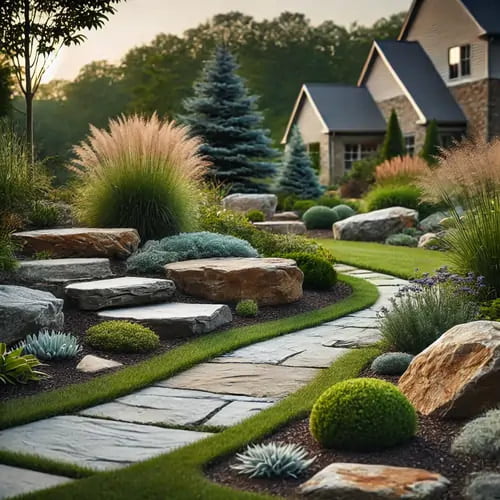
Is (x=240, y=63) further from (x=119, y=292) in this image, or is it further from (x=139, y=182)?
(x=119, y=292)

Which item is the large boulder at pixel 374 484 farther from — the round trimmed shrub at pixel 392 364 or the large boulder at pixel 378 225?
the large boulder at pixel 378 225

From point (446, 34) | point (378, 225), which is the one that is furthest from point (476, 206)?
point (446, 34)

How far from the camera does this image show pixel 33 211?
28.5 feet

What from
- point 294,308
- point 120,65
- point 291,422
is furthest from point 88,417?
point 120,65

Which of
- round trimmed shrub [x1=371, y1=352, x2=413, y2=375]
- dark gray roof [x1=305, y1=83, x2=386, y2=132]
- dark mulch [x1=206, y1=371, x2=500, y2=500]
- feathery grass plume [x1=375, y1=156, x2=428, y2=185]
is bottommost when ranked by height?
dark mulch [x1=206, y1=371, x2=500, y2=500]

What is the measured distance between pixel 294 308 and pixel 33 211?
3.41m

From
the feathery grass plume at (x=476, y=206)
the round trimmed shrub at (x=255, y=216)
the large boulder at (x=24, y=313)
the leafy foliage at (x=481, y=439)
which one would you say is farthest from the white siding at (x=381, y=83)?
the leafy foliage at (x=481, y=439)

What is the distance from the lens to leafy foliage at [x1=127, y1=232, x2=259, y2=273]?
7.55m

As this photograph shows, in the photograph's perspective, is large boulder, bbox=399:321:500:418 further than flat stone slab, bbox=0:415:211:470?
Yes

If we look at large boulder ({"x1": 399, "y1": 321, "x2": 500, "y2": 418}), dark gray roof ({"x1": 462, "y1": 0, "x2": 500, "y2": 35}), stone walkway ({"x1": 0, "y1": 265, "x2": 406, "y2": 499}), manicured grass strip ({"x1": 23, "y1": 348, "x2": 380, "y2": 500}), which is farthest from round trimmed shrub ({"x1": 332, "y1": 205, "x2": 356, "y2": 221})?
manicured grass strip ({"x1": 23, "y1": 348, "x2": 380, "y2": 500})

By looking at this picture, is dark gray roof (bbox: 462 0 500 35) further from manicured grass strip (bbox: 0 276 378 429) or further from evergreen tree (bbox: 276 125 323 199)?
manicured grass strip (bbox: 0 276 378 429)

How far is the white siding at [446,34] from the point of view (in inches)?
904

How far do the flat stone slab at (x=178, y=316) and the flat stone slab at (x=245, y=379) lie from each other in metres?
0.76

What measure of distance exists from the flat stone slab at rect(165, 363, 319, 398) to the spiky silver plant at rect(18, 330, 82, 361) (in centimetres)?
82
